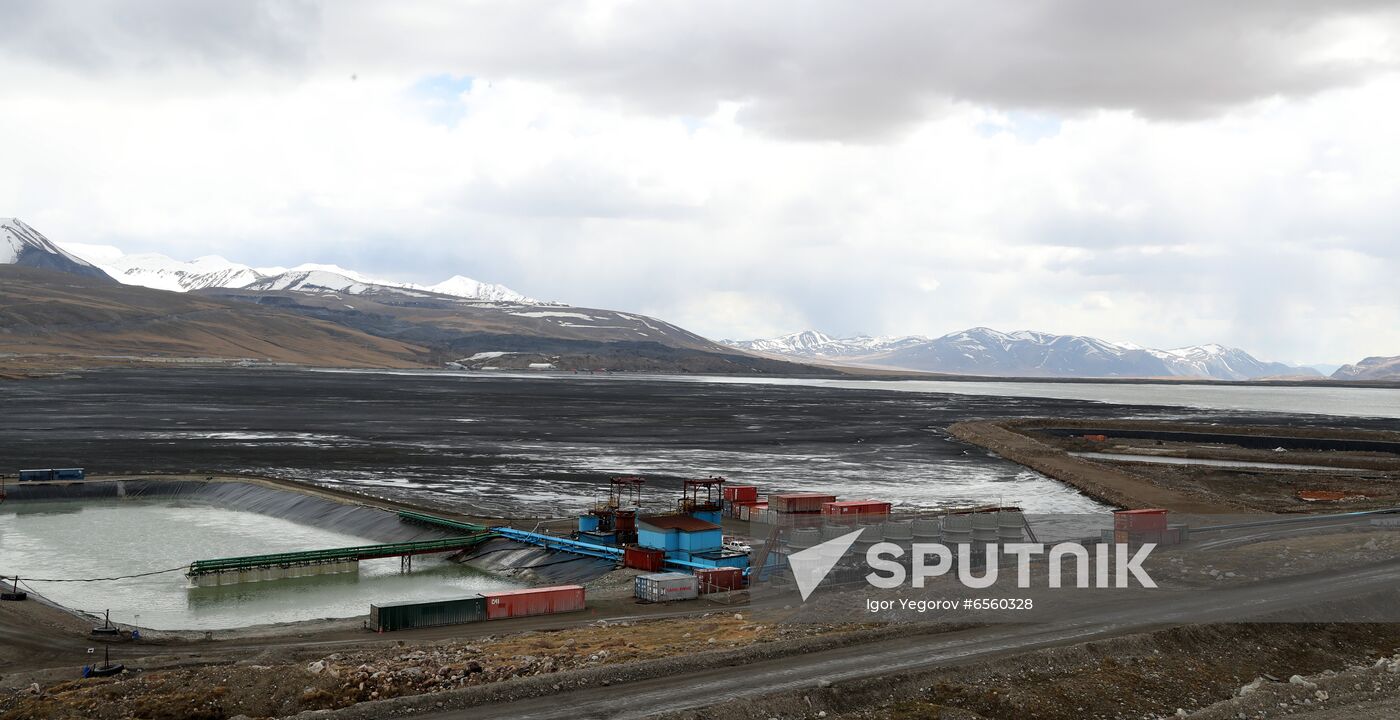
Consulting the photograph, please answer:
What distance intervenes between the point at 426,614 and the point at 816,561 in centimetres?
1680

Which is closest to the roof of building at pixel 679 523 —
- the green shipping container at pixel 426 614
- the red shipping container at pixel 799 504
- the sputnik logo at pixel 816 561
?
the sputnik logo at pixel 816 561

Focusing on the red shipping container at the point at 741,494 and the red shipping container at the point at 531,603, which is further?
the red shipping container at the point at 741,494

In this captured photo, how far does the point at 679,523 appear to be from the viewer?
5384 cm

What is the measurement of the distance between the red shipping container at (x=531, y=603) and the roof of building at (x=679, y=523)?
10674 millimetres

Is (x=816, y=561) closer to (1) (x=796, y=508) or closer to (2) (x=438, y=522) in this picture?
(1) (x=796, y=508)

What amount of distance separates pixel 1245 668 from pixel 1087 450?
93645 mm

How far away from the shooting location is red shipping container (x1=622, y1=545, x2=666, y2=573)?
5103 cm

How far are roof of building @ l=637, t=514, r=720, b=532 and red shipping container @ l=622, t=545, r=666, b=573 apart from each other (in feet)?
5.36

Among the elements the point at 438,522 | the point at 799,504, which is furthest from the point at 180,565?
the point at 799,504

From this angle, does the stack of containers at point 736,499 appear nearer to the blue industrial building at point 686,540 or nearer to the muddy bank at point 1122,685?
the blue industrial building at point 686,540

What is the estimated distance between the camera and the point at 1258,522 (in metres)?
62.1

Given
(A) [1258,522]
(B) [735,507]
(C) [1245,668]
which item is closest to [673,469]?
(B) [735,507]

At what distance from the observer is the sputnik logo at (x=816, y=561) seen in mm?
44688

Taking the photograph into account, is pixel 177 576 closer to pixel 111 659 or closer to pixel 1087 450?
pixel 111 659
